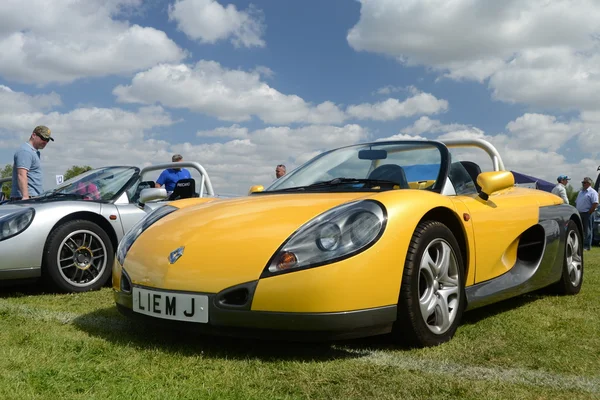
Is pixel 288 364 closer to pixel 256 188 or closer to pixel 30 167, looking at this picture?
pixel 256 188

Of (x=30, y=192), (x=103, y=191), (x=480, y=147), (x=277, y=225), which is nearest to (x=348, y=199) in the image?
(x=277, y=225)

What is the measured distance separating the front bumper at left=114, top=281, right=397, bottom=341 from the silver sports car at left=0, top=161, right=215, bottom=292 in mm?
2626

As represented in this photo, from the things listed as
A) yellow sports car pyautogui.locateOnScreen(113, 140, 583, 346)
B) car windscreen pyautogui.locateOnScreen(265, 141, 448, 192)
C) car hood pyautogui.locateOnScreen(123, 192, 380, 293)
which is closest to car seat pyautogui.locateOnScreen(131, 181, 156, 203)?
yellow sports car pyautogui.locateOnScreen(113, 140, 583, 346)

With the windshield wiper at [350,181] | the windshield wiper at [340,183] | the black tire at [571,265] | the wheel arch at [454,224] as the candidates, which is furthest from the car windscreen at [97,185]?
the black tire at [571,265]

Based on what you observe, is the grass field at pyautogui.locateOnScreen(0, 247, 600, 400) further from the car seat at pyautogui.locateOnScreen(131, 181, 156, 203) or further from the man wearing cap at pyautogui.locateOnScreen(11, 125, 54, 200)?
the man wearing cap at pyautogui.locateOnScreen(11, 125, 54, 200)

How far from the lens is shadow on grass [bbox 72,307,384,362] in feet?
9.71

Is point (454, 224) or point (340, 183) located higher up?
point (340, 183)

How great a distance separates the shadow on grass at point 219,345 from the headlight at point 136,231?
0.42 meters

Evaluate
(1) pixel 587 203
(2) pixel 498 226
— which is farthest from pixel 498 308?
(1) pixel 587 203

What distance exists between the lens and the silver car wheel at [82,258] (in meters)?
5.41

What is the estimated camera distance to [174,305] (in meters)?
2.95

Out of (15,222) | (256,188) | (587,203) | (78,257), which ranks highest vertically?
(256,188)

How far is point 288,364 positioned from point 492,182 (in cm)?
185

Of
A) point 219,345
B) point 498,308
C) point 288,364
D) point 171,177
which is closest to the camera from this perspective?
point 288,364
